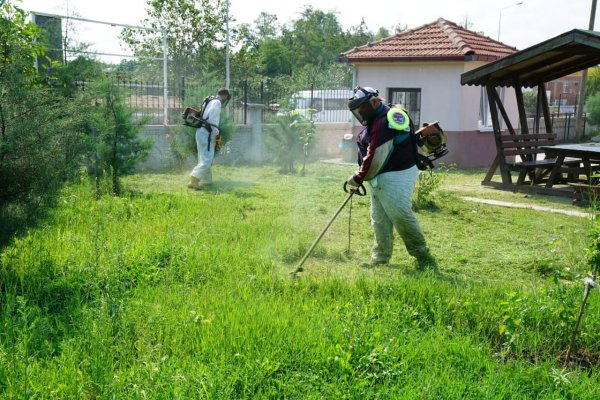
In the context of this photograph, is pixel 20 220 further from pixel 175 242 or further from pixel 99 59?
pixel 99 59

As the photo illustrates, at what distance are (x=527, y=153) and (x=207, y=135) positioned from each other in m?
6.86

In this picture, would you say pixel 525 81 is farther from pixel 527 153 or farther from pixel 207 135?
pixel 207 135

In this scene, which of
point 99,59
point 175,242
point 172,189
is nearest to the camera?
point 175,242

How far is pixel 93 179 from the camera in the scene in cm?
1039

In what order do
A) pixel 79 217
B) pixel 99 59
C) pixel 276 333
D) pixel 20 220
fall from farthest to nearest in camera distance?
pixel 99 59
pixel 79 217
pixel 20 220
pixel 276 333

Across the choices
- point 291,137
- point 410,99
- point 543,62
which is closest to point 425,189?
point 543,62

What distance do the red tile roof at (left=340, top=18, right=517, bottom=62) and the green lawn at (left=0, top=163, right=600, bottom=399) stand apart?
976 centimetres

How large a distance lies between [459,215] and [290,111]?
6.88 meters

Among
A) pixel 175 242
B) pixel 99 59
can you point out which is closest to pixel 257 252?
pixel 175 242

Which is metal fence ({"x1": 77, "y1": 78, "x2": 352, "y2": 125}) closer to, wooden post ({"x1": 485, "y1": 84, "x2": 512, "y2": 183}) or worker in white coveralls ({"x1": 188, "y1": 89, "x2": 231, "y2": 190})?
worker in white coveralls ({"x1": 188, "y1": 89, "x2": 231, "y2": 190})

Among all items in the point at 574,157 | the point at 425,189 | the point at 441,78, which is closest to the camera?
the point at 425,189

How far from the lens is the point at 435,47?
1700 centimetres

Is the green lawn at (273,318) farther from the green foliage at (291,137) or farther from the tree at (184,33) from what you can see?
the tree at (184,33)

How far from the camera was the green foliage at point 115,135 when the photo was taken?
34.3 ft
